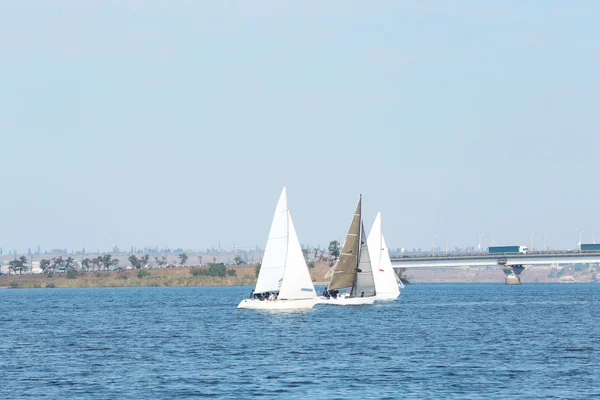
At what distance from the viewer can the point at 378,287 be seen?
472 feet

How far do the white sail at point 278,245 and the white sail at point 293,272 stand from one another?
0.49m

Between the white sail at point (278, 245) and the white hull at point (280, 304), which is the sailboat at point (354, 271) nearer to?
the white hull at point (280, 304)

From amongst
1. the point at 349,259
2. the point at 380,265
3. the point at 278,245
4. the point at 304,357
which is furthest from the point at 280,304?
the point at 304,357

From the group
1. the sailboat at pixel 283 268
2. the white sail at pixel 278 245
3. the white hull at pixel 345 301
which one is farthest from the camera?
the white hull at pixel 345 301

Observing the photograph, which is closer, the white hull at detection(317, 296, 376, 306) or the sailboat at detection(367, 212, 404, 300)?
the white hull at detection(317, 296, 376, 306)

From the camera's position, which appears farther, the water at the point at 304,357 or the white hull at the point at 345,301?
the white hull at the point at 345,301

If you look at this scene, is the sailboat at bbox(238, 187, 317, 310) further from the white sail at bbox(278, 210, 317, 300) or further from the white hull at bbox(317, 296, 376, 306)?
the white hull at bbox(317, 296, 376, 306)

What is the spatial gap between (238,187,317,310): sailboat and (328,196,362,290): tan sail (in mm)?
11987

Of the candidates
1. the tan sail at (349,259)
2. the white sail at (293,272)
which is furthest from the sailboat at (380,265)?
the white sail at (293,272)

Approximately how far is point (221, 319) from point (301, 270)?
11.0 m

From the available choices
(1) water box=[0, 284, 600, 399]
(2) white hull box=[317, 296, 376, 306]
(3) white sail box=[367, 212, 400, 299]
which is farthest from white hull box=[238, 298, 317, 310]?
(3) white sail box=[367, 212, 400, 299]

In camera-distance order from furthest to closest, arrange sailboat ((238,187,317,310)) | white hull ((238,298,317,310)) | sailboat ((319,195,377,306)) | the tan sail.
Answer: sailboat ((319,195,377,306)), the tan sail, white hull ((238,298,317,310)), sailboat ((238,187,317,310))

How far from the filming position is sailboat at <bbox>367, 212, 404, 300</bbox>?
141625 millimetres

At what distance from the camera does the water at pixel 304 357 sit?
162ft
